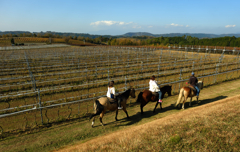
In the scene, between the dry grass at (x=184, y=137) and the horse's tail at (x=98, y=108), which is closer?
the dry grass at (x=184, y=137)

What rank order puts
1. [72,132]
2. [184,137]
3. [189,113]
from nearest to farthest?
[184,137]
[72,132]
[189,113]

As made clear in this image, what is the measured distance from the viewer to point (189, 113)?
7.06 metres

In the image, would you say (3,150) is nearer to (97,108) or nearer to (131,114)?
(97,108)

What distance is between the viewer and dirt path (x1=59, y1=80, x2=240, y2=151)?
4988 mm

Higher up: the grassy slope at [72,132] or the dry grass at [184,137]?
the dry grass at [184,137]

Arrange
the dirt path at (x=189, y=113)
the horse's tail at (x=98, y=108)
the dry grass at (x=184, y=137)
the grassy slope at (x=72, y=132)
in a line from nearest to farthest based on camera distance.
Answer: the dry grass at (x=184, y=137) → the dirt path at (x=189, y=113) → the grassy slope at (x=72, y=132) → the horse's tail at (x=98, y=108)

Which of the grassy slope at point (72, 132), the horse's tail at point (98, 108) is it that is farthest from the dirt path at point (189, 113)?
the horse's tail at point (98, 108)

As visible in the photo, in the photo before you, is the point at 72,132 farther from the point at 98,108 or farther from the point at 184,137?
the point at 184,137

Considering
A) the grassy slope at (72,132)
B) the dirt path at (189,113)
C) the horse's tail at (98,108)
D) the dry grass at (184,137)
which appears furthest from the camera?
the horse's tail at (98,108)

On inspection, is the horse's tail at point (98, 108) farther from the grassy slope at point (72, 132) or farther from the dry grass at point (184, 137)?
the dry grass at point (184, 137)

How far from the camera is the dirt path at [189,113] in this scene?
16.4 ft

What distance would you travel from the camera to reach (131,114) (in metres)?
8.27

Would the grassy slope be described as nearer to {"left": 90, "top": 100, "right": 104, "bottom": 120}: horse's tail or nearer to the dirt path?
the dirt path

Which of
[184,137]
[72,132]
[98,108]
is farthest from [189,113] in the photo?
[72,132]
